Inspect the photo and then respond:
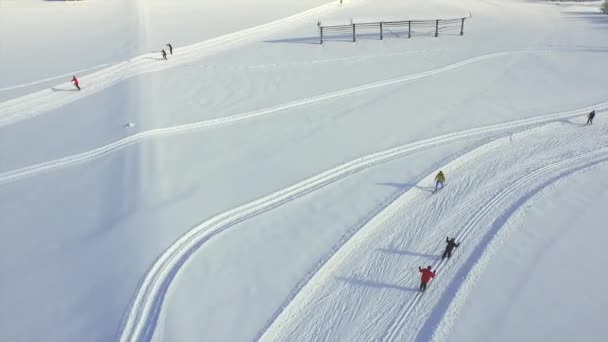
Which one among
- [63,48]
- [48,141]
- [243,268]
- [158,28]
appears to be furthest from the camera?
[158,28]

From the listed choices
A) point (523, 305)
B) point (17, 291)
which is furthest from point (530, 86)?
point (17, 291)

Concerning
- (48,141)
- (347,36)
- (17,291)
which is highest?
(347,36)

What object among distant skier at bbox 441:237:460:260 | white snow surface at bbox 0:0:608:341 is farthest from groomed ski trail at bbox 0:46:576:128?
distant skier at bbox 441:237:460:260

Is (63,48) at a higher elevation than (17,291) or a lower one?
higher

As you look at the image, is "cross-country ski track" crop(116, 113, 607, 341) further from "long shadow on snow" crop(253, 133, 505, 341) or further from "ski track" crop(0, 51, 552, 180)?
"ski track" crop(0, 51, 552, 180)

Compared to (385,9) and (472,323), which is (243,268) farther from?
(385,9)

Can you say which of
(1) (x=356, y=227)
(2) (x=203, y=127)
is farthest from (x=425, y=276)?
(2) (x=203, y=127)
